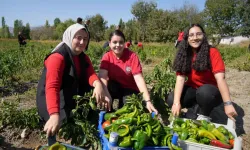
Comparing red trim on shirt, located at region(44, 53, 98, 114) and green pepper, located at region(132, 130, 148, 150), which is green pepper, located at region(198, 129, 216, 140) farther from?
red trim on shirt, located at region(44, 53, 98, 114)

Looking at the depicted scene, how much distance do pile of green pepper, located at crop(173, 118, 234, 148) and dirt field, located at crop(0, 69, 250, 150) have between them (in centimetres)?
84

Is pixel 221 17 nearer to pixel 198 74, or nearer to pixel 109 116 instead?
pixel 198 74

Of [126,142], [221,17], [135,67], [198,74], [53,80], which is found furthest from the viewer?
[221,17]

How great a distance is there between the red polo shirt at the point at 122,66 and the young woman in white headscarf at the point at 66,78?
1.45ft

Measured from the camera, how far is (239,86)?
578cm

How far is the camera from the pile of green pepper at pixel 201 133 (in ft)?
7.34

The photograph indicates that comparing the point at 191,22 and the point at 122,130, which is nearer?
the point at 122,130

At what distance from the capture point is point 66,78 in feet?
7.69

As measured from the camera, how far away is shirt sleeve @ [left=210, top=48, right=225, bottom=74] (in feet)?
9.17

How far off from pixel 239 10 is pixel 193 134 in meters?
30.4

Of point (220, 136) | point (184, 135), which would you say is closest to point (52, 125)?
point (184, 135)

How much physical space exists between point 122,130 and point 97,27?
40643mm

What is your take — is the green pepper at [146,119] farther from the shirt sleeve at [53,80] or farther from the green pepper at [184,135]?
the shirt sleeve at [53,80]

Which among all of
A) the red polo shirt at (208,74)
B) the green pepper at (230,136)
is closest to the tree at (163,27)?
the red polo shirt at (208,74)
